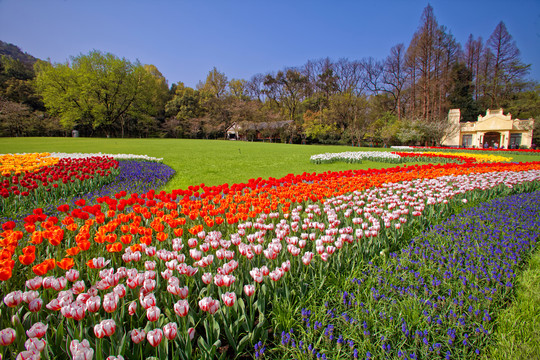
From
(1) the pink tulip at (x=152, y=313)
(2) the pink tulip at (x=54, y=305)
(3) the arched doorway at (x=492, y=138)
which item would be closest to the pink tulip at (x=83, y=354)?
(1) the pink tulip at (x=152, y=313)

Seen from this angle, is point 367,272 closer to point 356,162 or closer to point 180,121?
point 356,162

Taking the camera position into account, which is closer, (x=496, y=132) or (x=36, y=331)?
(x=36, y=331)

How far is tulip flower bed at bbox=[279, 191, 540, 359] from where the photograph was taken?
1840 mm

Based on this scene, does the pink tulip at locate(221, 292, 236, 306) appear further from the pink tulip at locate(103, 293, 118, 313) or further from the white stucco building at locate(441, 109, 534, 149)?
the white stucco building at locate(441, 109, 534, 149)

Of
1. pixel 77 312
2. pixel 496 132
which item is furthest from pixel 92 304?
pixel 496 132

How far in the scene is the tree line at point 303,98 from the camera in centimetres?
3775

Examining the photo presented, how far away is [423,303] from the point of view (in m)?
2.20

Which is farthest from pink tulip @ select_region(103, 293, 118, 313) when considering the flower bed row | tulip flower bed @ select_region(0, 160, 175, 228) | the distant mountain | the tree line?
the distant mountain

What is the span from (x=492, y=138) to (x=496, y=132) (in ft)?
4.30

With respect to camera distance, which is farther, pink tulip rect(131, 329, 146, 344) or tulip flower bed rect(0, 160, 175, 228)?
tulip flower bed rect(0, 160, 175, 228)

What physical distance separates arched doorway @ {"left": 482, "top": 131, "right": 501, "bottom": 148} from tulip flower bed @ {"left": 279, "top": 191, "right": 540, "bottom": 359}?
44053 mm

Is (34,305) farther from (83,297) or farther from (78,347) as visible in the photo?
(78,347)

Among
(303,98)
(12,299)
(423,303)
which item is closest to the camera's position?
(12,299)

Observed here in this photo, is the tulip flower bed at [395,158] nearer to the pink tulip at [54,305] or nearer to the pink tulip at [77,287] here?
the pink tulip at [77,287]
